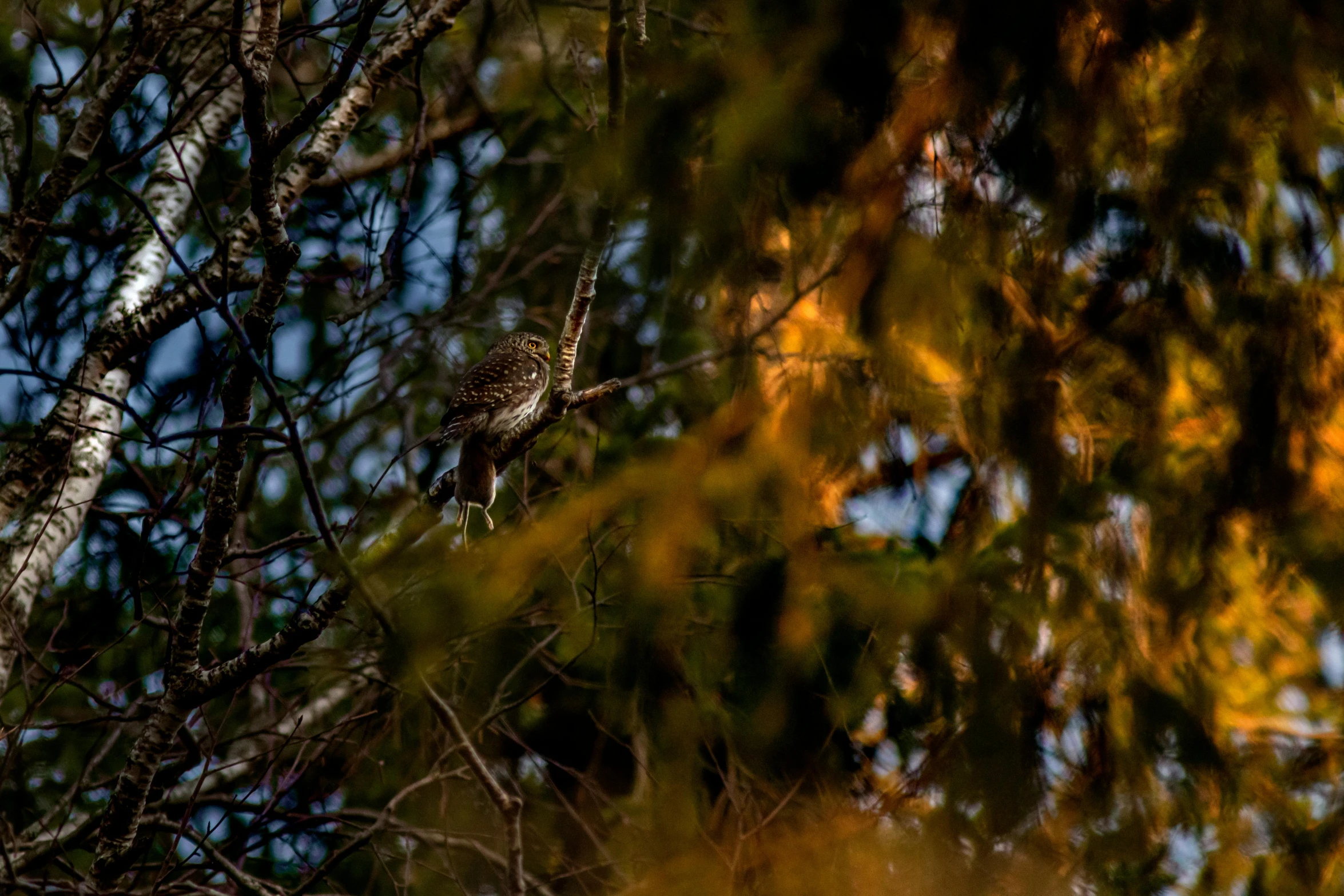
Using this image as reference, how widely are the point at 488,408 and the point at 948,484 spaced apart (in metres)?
1.65

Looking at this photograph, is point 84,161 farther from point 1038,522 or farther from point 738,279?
point 1038,522

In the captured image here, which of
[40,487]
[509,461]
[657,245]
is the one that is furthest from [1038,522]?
[40,487]

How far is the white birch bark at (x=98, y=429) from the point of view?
3.79 metres

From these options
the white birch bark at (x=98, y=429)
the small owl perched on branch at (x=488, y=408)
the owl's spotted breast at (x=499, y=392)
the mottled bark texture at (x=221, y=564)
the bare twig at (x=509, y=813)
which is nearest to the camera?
the mottled bark texture at (x=221, y=564)

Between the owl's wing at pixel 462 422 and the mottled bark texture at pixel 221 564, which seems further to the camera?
the owl's wing at pixel 462 422

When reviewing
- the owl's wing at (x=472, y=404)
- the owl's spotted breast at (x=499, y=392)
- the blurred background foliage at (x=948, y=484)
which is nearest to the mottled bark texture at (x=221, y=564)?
the blurred background foliage at (x=948, y=484)

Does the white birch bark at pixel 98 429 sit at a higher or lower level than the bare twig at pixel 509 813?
higher

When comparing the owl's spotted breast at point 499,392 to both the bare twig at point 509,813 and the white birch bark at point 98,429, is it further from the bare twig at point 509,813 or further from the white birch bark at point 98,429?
the bare twig at point 509,813

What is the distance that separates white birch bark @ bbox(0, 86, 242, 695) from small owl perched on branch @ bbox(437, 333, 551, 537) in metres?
1.01

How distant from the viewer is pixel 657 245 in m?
3.42

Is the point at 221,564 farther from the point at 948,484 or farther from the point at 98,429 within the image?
the point at 948,484

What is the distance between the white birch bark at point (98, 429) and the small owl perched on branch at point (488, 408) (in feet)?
3.31

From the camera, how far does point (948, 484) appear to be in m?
3.32

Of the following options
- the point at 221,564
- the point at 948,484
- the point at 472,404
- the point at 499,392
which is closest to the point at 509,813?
the point at 221,564
